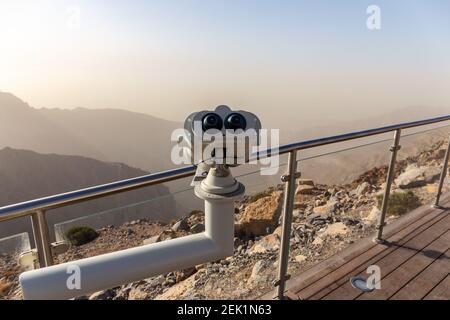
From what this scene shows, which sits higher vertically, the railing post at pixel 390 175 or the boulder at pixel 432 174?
A: the railing post at pixel 390 175

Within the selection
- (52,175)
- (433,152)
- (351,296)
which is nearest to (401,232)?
(351,296)

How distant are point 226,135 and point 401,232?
193 cm

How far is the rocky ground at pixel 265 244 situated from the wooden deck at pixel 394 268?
15cm

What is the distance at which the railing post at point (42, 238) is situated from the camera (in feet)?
3.24

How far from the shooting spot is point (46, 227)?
3.33ft

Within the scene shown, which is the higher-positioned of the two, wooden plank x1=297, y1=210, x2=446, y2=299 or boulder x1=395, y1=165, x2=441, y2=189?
wooden plank x1=297, y1=210, x2=446, y2=299

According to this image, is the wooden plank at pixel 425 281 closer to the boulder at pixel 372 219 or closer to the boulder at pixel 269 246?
the boulder at pixel 372 219

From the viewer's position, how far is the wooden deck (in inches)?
66.6

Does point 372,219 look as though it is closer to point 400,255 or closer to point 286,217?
point 400,255

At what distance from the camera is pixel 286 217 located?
158 centimetres

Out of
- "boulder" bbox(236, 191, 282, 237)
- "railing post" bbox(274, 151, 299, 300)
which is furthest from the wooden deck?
"boulder" bbox(236, 191, 282, 237)

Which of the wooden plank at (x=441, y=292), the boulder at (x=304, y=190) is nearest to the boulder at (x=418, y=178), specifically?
the boulder at (x=304, y=190)

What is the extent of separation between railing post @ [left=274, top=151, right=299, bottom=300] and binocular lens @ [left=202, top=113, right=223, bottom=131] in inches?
22.6

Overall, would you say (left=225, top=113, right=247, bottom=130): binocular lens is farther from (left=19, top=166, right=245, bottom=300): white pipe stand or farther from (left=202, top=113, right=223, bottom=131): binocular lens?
(left=19, top=166, right=245, bottom=300): white pipe stand
